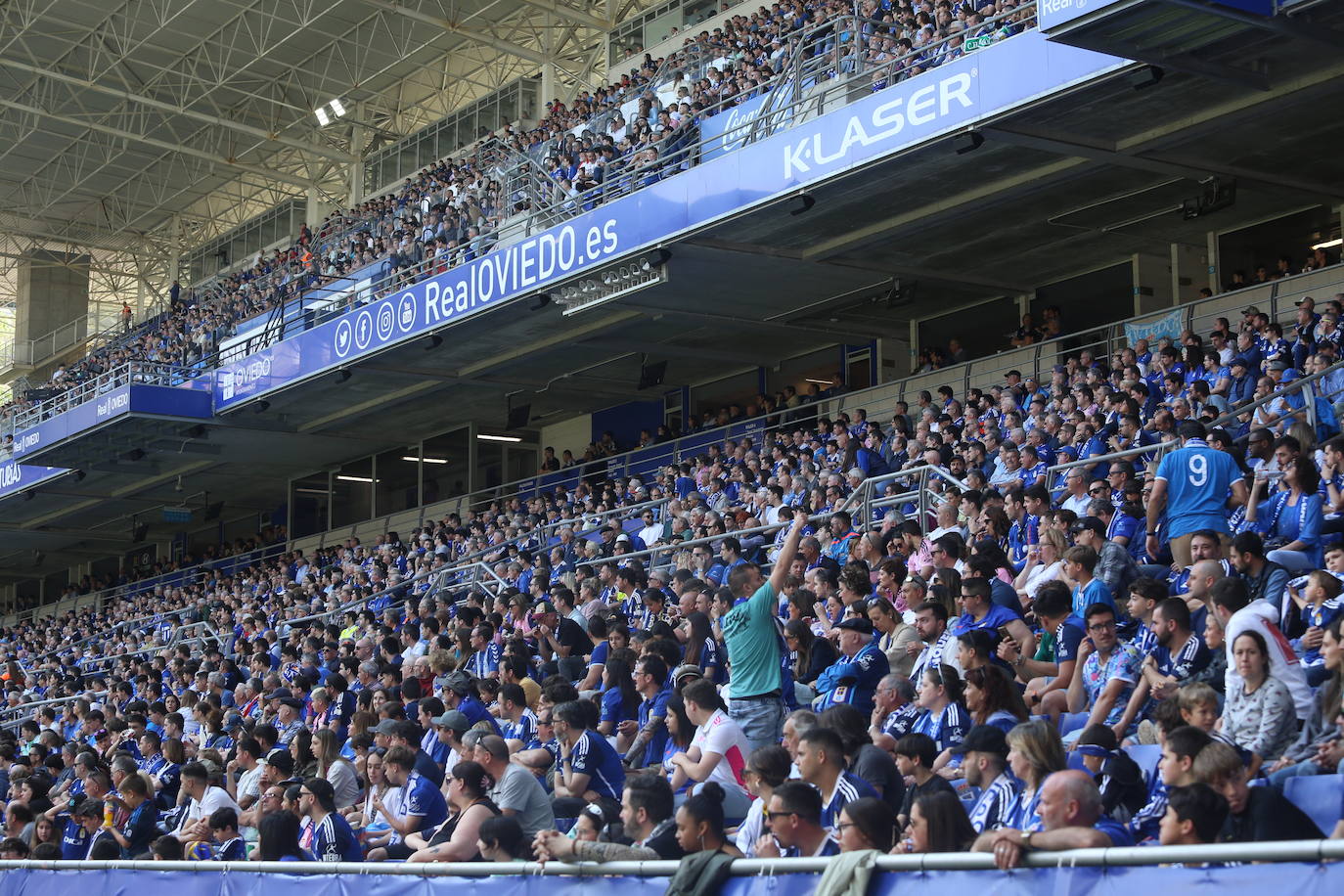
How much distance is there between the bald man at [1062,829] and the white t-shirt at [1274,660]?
123 centimetres

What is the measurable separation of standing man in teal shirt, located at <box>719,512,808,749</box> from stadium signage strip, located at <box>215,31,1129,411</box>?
650 centimetres

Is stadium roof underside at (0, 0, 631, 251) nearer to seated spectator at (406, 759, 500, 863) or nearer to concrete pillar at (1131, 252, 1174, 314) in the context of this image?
concrete pillar at (1131, 252, 1174, 314)

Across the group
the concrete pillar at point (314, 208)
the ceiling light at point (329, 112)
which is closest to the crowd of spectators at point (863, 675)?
the ceiling light at point (329, 112)

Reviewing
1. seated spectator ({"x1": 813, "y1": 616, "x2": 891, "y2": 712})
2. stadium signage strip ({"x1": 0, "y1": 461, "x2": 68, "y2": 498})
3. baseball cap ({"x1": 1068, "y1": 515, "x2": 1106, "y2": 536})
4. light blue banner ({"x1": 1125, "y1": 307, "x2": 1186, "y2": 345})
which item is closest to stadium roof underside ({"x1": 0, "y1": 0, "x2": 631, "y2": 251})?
stadium signage strip ({"x1": 0, "y1": 461, "x2": 68, "y2": 498})

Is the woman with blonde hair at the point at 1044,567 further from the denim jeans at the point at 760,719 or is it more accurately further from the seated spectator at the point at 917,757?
the seated spectator at the point at 917,757

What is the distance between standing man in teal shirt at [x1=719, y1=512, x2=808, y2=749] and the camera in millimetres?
8008

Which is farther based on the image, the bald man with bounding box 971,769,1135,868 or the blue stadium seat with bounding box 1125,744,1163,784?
the blue stadium seat with bounding box 1125,744,1163,784

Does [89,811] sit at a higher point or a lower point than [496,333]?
lower

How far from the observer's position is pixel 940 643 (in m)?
7.93

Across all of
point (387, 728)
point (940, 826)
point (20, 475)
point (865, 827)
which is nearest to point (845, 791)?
point (865, 827)

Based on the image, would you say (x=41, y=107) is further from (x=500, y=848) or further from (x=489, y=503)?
(x=500, y=848)

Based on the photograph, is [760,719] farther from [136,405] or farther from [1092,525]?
[136,405]

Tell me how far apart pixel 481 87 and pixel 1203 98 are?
23280 mm

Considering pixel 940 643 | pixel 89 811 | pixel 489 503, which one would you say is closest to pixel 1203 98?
pixel 940 643
